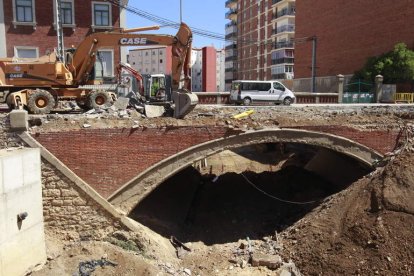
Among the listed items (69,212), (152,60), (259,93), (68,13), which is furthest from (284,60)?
(69,212)

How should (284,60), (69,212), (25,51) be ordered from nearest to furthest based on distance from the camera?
(69,212) < (25,51) < (284,60)

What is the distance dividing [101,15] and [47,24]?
142 inches

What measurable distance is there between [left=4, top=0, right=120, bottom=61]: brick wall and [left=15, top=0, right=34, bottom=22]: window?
0.38m

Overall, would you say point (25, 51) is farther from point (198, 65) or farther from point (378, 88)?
point (198, 65)

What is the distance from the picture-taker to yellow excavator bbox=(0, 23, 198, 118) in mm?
16234

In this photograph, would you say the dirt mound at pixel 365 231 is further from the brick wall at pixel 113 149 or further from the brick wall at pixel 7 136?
the brick wall at pixel 7 136

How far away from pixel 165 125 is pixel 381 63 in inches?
1175

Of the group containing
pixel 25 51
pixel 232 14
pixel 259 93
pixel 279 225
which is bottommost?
pixel 279 225

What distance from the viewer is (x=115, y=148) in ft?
44.6

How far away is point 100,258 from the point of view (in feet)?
40.9

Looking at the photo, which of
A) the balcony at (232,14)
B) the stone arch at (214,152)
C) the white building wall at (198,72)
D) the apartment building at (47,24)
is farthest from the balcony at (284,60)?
the stone arch at (214,152)

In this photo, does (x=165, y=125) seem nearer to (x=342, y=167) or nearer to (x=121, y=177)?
(x=121, y=177)

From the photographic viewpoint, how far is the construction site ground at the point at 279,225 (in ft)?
41.7

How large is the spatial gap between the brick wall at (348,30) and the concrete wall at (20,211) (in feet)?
120
